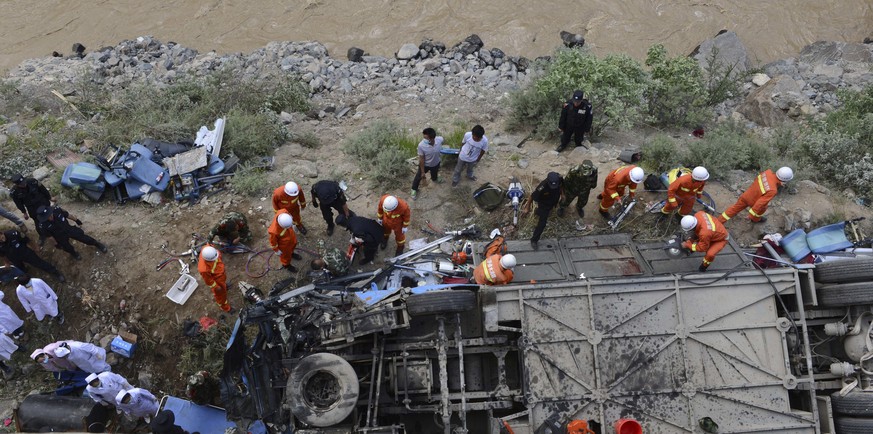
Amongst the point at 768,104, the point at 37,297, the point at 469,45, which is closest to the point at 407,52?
the point at 469,45

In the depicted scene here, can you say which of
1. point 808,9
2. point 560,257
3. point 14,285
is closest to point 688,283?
point 560,257

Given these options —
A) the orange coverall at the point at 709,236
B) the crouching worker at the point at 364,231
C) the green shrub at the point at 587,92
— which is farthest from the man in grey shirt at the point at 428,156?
the orange coverall at the point at 709,236

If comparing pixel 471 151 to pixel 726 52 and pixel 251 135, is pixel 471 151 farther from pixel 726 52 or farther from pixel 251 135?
pixel 726 52

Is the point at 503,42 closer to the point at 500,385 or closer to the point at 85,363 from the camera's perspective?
the point at 500,385

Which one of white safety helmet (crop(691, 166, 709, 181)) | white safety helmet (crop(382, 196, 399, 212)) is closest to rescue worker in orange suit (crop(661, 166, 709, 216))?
white safety helmet (crop(691, 166, 709, 181))

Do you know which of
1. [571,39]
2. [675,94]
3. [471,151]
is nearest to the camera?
[471,151]

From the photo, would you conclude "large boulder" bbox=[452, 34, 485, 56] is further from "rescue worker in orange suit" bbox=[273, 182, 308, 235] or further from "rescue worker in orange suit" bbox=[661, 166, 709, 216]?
"rescue worker in orange suit" bbox=[273, 182, 308, 235]

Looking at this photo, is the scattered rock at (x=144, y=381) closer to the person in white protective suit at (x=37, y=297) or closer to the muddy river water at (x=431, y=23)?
the person in white protective suit at (x=37, y=297)

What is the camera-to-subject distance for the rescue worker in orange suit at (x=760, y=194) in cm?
757

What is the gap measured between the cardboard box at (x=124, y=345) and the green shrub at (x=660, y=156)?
8549 mm

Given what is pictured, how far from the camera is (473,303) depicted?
19.4 feet

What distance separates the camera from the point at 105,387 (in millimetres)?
6578

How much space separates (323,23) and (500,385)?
12.3 meters

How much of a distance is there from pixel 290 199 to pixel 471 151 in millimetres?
2885
